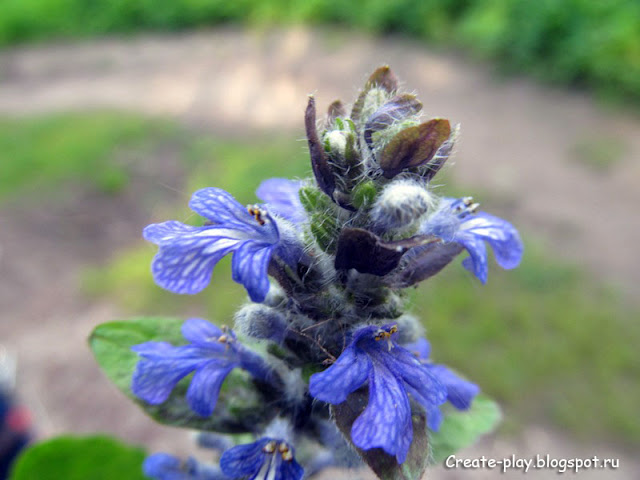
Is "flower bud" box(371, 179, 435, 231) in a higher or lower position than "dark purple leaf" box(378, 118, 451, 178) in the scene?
lower

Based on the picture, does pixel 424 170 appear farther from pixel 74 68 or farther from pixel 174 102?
pixel 74 68

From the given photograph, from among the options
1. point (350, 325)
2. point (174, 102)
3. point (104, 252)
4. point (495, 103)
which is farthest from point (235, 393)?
point (174, 102)

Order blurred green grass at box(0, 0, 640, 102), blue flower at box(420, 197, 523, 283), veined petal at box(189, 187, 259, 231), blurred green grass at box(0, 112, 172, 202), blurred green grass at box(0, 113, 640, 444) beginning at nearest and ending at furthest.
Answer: veined petal at box(189, 187, 259, 231) < blue flower at box(420, 197, 523, 283) < blurred green grass at box(0, 113, 640, 444) < blurred green grass at box(0, 112, 172, 202) < blurred green grass at box(0, 0, 640, 102)

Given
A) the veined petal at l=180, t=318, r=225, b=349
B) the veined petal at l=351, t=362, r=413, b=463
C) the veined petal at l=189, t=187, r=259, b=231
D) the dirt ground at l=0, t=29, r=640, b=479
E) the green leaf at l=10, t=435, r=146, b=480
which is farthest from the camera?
the dirt ground at l=0, t=29, r=640, b=479

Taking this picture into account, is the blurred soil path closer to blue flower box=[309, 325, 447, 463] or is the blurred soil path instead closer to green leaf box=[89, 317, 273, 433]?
green leaf box=[89, 317, 273, 433]

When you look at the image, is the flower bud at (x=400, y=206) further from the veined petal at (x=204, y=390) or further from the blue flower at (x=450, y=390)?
the veined petal at (x=204, y=390)

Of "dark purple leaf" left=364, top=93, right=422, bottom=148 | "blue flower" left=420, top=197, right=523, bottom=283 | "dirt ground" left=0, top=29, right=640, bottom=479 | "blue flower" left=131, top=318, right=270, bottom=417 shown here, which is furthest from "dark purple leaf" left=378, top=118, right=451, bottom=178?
"dirt ground" left=0, top=29, right=640, bottom=479

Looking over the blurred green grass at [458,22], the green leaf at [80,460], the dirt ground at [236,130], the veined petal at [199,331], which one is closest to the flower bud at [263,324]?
the veined petal at [199,331]
